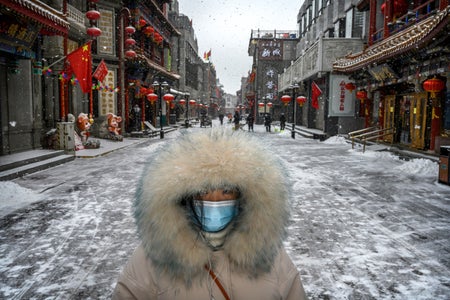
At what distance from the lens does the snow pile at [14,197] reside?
584 cm

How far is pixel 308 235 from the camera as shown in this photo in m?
4.63

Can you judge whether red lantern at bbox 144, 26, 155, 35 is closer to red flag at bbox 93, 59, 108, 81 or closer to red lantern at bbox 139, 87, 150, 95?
red lantern at bbox 139, 87, 150, 95

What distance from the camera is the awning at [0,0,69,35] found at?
24.7ft

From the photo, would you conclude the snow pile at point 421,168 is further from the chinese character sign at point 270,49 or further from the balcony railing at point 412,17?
the chinese character sign at point 270,49

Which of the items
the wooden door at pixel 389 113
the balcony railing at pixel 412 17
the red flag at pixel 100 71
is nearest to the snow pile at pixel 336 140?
the wooden door at pixel 389 113

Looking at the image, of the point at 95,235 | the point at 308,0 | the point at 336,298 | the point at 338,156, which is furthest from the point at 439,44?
the point at 308,0

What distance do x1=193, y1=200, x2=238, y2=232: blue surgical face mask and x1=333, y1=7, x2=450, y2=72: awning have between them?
30.3ft

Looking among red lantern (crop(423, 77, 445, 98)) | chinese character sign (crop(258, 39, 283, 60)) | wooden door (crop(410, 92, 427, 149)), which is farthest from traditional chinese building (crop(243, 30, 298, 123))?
red lantern (crop(423, 77, 445, 98))

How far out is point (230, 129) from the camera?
1.80m

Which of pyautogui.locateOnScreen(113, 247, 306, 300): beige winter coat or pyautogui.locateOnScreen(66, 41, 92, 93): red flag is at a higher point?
pyautogui.locateOnScreen(66, 41, 92, 93): red flag

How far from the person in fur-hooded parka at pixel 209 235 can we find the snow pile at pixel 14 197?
5.12m

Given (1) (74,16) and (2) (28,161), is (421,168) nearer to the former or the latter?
(2) (28,161)

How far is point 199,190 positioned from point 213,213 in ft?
0.45

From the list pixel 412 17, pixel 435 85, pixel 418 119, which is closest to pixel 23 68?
pixel 435 85
